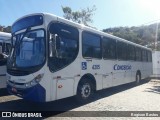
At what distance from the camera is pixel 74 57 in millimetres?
8578

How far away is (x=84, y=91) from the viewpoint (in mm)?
9195

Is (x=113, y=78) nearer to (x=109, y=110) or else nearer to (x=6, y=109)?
(x=109, y=110)

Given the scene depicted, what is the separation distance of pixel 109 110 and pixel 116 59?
477 cm

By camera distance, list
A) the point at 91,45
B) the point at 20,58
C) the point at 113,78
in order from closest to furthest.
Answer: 1. the point at 20,58
2. the point at 91,45
3. the point at 113,78

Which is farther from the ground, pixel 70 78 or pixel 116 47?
pixel 116 47

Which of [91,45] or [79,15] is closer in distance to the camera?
[91,45]

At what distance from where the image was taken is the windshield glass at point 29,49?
23.8ft

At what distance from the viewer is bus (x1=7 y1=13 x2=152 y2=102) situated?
7199 millimetres

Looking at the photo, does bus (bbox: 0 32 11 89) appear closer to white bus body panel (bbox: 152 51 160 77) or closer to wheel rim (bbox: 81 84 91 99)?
wheel rim (bbox: 81 84 91 99)

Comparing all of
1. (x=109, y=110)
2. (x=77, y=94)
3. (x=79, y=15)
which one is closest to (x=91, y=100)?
(x=77, y=94)

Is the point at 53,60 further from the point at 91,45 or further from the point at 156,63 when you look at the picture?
the point at 156,63

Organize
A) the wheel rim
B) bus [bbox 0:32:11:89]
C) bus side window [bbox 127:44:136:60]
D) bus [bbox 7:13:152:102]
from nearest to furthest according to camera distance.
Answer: bus [bbox 7:13:152:102] < the wheel rim < bus [bbox 0:32:11:89] < bus side window [bbox 127:44:136:60]

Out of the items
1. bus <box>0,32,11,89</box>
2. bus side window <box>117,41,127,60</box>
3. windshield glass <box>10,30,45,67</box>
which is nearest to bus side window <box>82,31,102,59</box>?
windshield glass <box>10,30,45,67</box>

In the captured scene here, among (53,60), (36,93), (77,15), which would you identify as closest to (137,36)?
(77,15)
